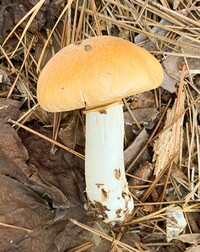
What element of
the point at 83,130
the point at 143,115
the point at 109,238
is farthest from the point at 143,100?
the point at 109,238

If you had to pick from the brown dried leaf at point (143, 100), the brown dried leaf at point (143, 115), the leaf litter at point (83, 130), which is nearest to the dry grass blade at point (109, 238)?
the leaf litter at point (83, 130)

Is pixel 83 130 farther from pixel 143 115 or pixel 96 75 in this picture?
pixel 96 75

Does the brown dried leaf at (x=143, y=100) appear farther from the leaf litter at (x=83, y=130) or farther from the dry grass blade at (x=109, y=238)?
the dry grass blade at (x=109, y=238)

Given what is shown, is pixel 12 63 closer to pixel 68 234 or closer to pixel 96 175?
pixel 96 175

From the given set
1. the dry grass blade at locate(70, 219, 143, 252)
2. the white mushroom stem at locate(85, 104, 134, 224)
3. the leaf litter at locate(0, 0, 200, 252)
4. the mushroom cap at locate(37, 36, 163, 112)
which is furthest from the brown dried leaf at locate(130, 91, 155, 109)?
the dry grass blade at locate(70, 219, 143, 252)

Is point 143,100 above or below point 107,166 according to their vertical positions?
above

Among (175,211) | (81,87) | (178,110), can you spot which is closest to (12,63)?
(81,87)

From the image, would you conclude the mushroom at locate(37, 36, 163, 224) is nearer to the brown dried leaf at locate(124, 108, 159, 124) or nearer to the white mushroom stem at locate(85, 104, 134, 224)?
the white mushroom stem at locate(85, 104, 134, 224)
